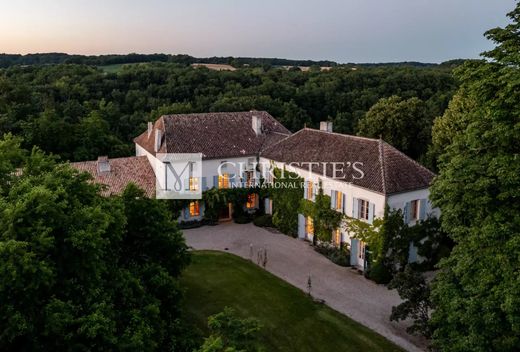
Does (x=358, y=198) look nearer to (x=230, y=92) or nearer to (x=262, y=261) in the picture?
(x=262, y=261)

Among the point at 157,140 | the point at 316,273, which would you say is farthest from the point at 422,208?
the point at 157,140

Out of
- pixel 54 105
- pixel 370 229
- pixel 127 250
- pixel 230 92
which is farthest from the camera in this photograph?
pixel 230 92

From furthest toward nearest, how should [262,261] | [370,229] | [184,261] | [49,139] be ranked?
1. [49,139]
2. [262,261]
3. [370,229]
4. [184,261]

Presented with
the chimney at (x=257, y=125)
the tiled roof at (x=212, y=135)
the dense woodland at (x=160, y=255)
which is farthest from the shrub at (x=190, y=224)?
the dense woodland at (x=160, y=255)

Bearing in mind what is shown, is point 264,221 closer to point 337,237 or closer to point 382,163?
point 337,237

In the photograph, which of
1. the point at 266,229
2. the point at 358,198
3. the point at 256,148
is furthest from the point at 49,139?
the point at 358,198

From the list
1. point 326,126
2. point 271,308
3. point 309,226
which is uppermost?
point 326,126

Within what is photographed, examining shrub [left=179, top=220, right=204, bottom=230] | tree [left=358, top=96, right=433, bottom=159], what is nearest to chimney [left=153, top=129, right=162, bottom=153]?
shrub [left=179, top=220, right=204, bottom=230]
